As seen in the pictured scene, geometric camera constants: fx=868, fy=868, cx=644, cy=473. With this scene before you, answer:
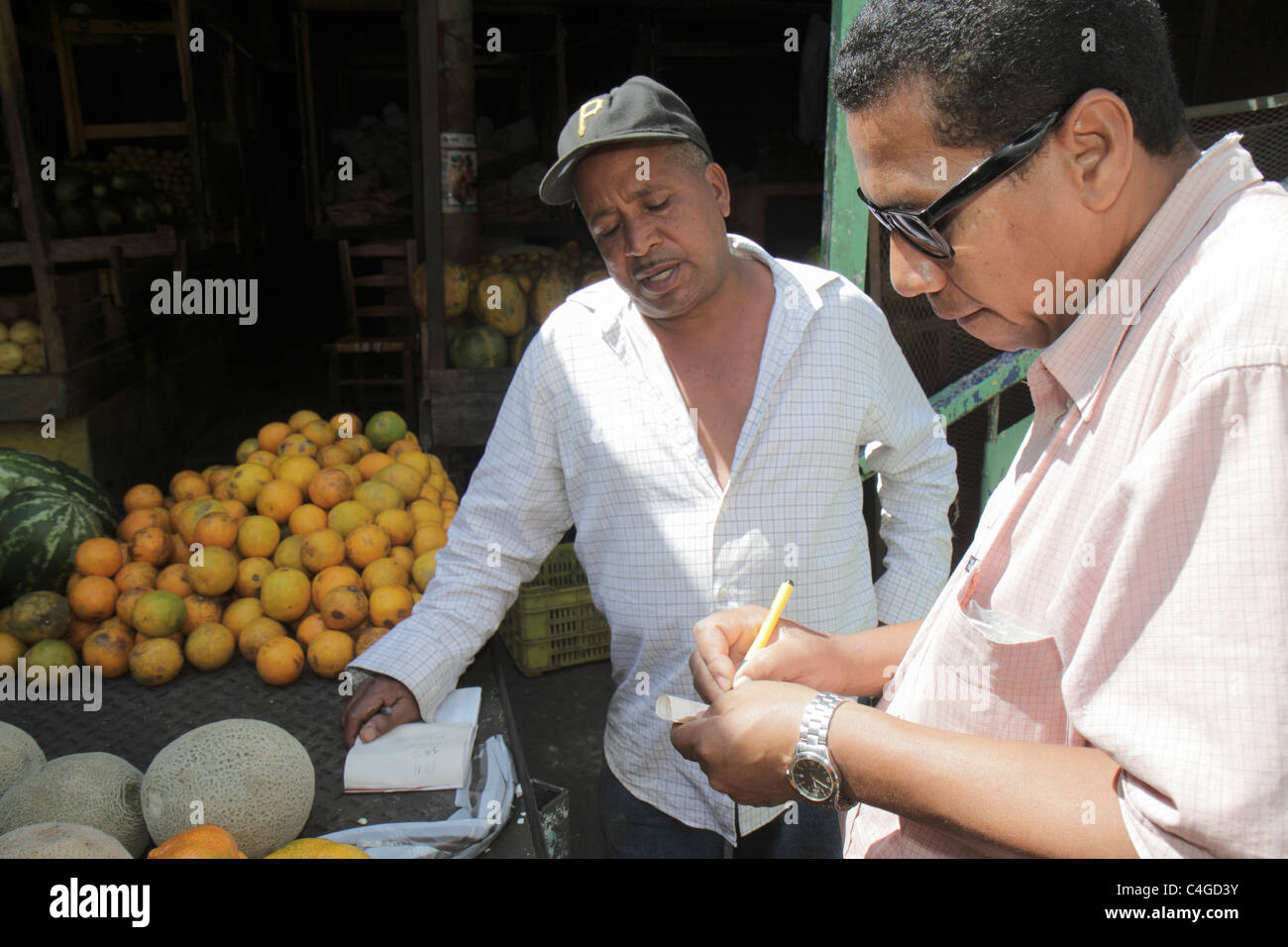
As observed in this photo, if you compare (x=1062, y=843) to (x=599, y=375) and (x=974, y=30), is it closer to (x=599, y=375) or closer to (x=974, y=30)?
(x=974, y=30)

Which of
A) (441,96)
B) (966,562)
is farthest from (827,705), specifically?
(441,96)

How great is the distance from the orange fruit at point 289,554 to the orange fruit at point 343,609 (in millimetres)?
287

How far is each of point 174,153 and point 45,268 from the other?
Result: 13.2ft

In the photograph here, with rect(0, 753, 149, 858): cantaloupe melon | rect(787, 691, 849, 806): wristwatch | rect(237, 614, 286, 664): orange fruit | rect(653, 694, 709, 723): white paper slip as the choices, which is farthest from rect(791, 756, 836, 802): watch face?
rect(237, 614, 286, 664): orange fruit

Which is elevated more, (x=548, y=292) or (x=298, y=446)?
(x=548, y=292)

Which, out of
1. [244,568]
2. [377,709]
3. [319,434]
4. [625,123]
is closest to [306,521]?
[244,568]

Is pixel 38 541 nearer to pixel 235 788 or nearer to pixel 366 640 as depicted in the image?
pixel 366 640

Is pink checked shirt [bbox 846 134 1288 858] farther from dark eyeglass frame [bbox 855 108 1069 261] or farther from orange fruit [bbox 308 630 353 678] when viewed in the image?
orange fruit [bbox 308 630 353 678]

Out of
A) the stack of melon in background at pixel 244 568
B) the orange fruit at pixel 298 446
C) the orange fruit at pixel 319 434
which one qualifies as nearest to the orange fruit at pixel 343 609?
the stack of melon in background at pixel 244 568

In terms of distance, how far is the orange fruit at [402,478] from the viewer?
3070mm

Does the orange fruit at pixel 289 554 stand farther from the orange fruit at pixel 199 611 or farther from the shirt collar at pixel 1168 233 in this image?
the shirt collar at pixel 1168 233

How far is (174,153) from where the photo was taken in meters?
7.90

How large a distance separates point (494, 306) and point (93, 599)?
8.50 feet

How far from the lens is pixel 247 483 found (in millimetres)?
2988
